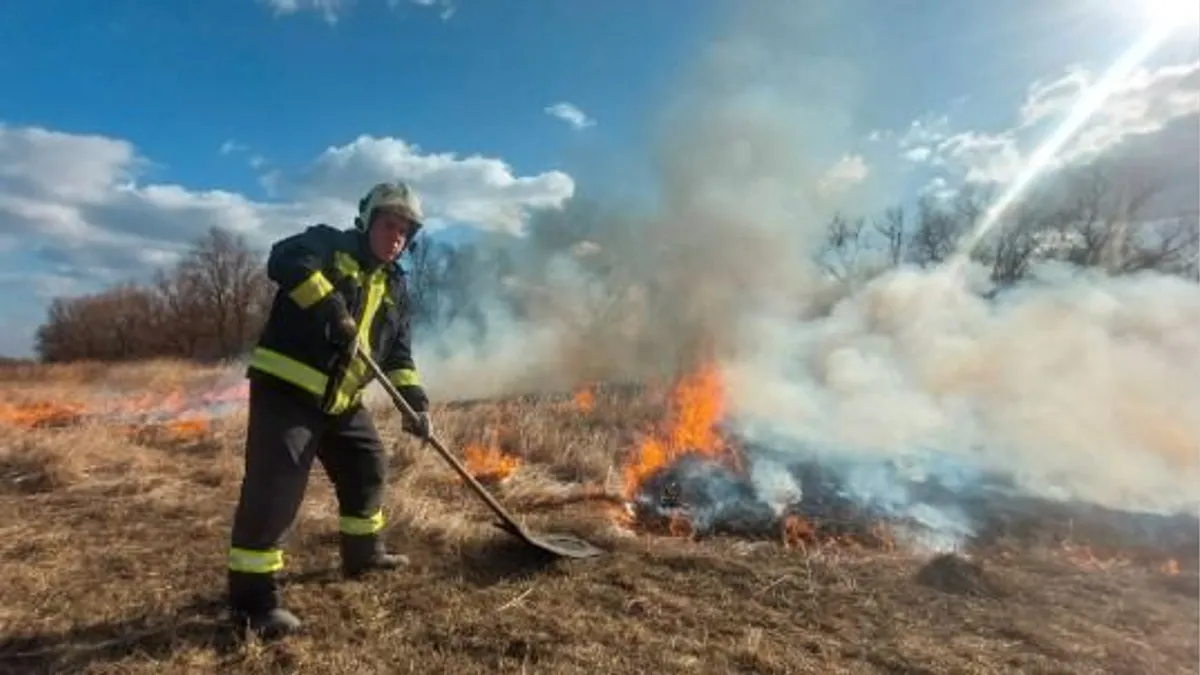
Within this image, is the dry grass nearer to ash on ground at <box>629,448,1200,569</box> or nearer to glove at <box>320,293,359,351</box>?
ash on ground at <box>629,448,1200,569</box>

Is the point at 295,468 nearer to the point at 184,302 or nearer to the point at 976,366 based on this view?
the point at 976,366

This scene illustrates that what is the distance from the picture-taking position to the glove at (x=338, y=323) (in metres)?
3.87

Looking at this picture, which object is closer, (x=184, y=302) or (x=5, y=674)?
(x=5, y=674)

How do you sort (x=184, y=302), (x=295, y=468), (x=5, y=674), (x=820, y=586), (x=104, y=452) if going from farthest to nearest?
(x=184, y=302), (x=104, y=452), (x=820, y=586), (x=295, y=468), (x=5, y=674)

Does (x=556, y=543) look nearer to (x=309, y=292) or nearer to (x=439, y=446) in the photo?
(x=439, y=446)

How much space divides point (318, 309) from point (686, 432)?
18.9 ft

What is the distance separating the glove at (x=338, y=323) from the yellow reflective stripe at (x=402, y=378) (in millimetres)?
817

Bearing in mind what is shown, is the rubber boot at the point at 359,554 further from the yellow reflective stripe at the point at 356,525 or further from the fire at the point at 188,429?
the fire at the point at 188,429

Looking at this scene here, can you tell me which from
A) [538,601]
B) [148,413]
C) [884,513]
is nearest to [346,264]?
[538,601]

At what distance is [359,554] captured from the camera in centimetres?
455

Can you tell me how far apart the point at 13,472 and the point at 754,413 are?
8.07 meters

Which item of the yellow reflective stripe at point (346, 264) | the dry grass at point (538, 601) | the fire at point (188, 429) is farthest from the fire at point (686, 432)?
the fire at point (188, 429)

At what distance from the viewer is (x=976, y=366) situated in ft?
39.7

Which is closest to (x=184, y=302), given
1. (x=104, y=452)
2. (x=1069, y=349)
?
(x=104, y=452)
